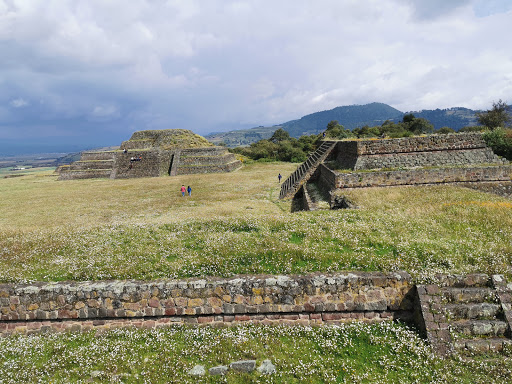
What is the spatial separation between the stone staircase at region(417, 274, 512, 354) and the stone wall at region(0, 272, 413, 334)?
78 cm

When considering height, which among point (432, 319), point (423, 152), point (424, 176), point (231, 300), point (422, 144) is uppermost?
point (422, 144)

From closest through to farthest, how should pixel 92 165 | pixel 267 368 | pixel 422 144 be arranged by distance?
pixel 267 368
pixel 422 144
pixel 92 165

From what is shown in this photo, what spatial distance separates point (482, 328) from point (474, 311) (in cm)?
41

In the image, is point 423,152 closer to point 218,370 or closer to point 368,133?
point 218,370

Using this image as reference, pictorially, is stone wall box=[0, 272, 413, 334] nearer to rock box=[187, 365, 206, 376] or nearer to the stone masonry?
the stone masonry

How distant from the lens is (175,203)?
26.5 meters

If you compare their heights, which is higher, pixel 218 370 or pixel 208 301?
pixel 208 301

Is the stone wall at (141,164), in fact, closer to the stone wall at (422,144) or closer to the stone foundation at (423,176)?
the stone wall at (422,144)

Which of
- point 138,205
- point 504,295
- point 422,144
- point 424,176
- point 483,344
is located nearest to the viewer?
point 483,344

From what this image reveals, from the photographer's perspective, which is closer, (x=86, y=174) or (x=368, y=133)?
(x=86, y=174)

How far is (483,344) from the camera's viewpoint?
6621 millimetres

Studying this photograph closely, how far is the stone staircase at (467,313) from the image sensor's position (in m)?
6.68

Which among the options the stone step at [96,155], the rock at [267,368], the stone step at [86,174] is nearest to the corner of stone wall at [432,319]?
the rock at [267,368]

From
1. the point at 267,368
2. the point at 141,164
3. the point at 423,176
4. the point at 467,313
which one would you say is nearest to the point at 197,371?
the point at 267,368
